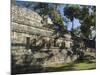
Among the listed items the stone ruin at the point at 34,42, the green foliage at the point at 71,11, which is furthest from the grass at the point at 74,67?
the green foliage at the point at 71,11

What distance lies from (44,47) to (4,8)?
0.51m

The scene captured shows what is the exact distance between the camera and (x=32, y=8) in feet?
6.20

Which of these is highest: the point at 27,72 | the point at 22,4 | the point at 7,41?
the point at 22,4

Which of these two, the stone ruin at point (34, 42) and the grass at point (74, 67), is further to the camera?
the grass at point (74, 67)

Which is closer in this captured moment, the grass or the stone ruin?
the stone ruin

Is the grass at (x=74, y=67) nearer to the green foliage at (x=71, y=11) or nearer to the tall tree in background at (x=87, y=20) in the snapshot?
the tall tree in background at (x=87, y=20)

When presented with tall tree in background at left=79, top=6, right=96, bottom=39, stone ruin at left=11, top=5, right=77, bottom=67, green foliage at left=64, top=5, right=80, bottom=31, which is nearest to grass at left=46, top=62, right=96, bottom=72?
stone ruin at left=11, top=5, right=77, bottom=67

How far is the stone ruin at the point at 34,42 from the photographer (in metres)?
1.84

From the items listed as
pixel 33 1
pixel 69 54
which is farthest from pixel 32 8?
pixel 69 54

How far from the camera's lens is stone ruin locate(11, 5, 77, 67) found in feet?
6.05

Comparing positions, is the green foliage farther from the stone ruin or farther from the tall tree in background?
the stone ruin

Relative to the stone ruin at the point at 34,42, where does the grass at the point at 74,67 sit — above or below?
below
